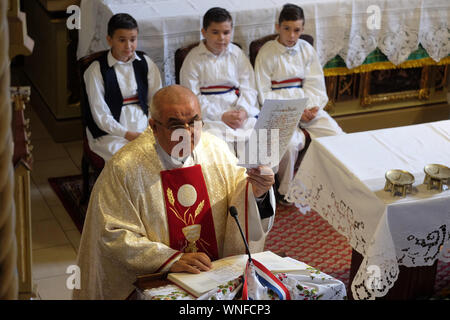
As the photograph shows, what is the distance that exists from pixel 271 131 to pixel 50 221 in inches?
112

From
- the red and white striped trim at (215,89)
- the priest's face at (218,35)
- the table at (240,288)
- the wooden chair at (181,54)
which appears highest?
the priest's face at (218,35)

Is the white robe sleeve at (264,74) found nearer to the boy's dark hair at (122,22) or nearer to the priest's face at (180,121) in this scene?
the boy's dark hair at (122,22)

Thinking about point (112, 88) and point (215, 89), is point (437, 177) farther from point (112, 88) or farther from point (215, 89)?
point (112, 88)

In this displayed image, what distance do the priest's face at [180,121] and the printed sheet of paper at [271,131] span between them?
28 centimetres

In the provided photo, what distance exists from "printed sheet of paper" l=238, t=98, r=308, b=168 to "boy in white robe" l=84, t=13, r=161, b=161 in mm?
2179

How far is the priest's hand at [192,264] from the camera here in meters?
2.73

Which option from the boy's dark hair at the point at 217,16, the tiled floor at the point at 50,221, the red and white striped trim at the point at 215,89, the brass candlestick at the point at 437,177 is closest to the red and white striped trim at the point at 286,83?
the red and white striped trim at the point at 215,89

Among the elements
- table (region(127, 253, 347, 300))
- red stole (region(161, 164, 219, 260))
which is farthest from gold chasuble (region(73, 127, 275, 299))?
table (region(127, 253, 347, 300))

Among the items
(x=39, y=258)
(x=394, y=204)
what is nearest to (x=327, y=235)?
(x=394, y=204)

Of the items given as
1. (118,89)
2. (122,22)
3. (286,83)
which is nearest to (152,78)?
(118,89)

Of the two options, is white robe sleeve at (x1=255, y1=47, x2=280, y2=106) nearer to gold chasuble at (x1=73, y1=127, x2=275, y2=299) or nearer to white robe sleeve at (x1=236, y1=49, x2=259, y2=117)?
white robe sleeve at (x1=236, y1=49, x2=259, y2=117)

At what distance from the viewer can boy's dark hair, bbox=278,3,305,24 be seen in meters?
5.17

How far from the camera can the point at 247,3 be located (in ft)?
18.5
